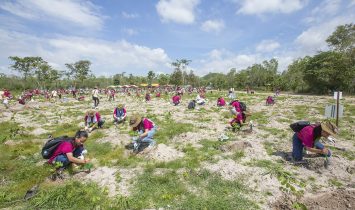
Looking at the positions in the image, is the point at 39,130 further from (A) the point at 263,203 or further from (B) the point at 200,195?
(A) the point at 263,203

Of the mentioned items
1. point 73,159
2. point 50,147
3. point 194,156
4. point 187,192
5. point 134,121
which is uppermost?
point 134,121

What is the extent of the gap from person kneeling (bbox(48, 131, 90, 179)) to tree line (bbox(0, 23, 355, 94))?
42435 mm

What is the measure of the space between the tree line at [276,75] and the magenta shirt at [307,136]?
3814cm

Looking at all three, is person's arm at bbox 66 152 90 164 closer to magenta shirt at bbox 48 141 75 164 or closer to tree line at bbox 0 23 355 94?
magenta shirt at bbox 48 141 75 164

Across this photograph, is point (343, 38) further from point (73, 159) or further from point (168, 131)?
point (73, 159)

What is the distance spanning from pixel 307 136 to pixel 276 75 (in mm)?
70750

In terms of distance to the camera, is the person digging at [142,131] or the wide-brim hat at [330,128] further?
the person digging at [142,131]

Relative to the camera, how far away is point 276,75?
7238 cm

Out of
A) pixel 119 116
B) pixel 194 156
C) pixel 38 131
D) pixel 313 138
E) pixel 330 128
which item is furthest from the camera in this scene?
pixel 119 116

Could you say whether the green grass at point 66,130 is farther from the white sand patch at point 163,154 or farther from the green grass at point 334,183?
the green grass at point 334,183

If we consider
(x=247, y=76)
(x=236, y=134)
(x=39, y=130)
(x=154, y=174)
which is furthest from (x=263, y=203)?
(x=247, y=76)

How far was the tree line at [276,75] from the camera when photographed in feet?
130

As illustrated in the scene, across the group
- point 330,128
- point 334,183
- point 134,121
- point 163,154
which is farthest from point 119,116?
point 334,183

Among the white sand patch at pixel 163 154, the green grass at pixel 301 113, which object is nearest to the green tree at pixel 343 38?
the green grass at pixel 301 113
